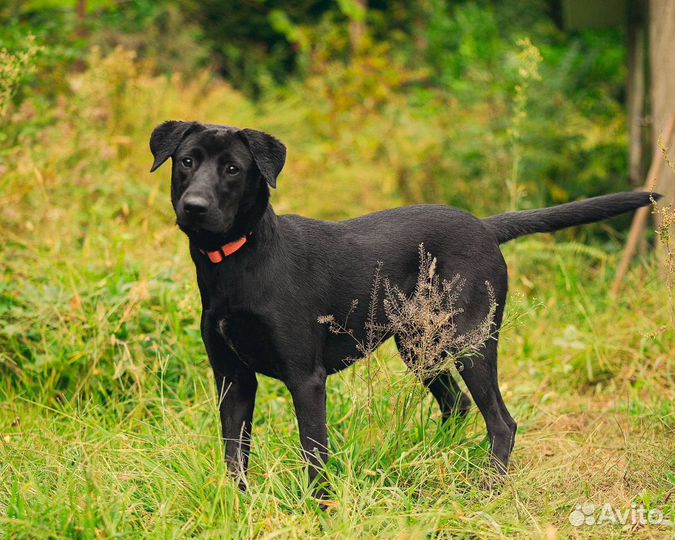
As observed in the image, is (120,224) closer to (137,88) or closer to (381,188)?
(137,88)

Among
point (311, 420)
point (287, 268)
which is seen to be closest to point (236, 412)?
point (311, 420)

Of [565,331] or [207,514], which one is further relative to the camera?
[565,331]

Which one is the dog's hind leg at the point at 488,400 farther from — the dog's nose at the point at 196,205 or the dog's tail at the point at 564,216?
the dog's nose at the point at 196,205

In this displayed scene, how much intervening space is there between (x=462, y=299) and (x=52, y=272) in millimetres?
2460

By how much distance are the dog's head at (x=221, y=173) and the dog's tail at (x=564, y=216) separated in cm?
109

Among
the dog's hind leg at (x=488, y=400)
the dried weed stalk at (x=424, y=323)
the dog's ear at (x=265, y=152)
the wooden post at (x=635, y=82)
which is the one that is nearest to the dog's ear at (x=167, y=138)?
the dog's ear at (x=265, y=152)

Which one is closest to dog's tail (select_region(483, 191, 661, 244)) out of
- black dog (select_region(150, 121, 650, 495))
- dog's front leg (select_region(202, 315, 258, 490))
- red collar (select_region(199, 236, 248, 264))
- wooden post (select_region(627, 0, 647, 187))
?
black dog (select_region(150, 121, 650, 495))

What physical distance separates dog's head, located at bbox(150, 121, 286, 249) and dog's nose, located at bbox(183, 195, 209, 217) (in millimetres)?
26

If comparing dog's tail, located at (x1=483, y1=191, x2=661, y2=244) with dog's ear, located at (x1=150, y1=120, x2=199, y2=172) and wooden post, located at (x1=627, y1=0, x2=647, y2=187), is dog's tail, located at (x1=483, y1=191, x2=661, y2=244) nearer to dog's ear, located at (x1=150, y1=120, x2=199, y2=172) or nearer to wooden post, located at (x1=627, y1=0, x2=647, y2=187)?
dog's ear, located at (x1=150, y1=120, x2=199, y2=172)

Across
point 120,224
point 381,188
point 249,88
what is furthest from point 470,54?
Answer: point 120,224

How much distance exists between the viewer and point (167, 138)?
3.34 metres

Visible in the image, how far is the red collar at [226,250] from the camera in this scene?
3.24m

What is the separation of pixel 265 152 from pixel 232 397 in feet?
3.28

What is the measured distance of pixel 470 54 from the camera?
411 inches
